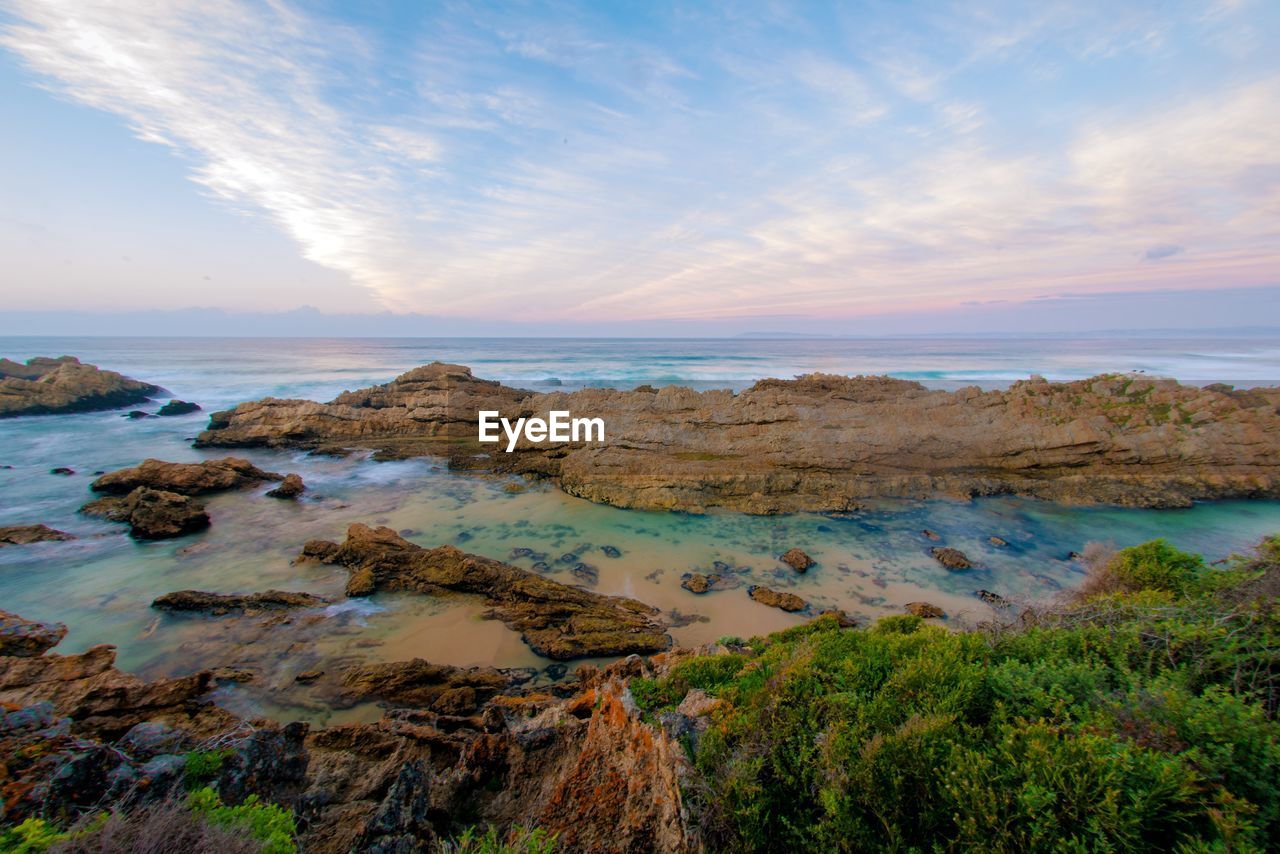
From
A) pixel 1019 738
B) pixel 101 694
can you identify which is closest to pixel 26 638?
pixel 101 694

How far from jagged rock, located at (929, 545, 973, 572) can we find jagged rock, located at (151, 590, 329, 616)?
16.9m

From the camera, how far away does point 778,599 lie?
11.8 meters

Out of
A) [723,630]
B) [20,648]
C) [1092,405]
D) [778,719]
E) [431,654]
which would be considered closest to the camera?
[778,719]

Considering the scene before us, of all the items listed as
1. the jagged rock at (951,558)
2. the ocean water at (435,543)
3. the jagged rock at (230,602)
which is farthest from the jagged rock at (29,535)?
the jagged rock at (951,558)

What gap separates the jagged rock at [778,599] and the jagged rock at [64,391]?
47642 millimetres

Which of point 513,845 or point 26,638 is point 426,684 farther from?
point 26,638

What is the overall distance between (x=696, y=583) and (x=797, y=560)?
3360mm

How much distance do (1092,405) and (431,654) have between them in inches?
1097

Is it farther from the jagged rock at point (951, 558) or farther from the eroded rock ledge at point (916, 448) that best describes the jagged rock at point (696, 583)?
the jagged rock at point (951, 558)

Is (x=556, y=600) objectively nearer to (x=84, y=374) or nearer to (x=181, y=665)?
(x=181, y=665)

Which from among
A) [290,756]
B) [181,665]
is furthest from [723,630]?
[181,665]

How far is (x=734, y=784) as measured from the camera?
394cm

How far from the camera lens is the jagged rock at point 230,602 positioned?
11047 millimetres

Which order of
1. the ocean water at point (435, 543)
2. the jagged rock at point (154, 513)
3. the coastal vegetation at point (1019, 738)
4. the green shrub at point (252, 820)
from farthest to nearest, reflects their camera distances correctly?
the jagged rock at point (154, 513) < the ocean water at point (435, 543) < the green shrub at point (252, 820) < the coastal vegetation at point (1019, 738)
